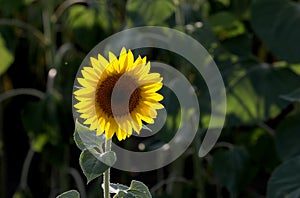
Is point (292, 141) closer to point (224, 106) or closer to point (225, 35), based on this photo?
point (224, 106)

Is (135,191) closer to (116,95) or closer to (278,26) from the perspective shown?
(116,95)

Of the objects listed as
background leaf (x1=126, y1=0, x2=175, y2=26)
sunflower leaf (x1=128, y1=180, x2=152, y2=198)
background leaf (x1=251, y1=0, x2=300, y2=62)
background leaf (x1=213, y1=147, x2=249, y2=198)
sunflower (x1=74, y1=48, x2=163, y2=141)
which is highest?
sunflower (x1=74, y1=48, x2=163, y2=141)

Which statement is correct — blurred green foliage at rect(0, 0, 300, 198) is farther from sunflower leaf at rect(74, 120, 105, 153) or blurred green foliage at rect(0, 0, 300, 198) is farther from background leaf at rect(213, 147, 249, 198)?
sunflower leaf at rect(74, 120, 105, 153)

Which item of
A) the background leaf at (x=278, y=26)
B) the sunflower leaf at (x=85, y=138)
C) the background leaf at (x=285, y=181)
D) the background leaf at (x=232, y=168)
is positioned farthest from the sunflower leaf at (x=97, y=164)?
the background leaf at (x=278, y=26)

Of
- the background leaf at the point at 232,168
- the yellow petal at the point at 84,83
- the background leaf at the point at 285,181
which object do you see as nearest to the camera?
the yellow petal at the point at 84,83

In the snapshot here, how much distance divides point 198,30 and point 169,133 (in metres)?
0.19

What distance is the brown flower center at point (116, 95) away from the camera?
0.60 metres

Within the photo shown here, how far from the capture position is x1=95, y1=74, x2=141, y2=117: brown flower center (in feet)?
1.98

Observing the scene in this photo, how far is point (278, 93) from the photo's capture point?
55.7 inches

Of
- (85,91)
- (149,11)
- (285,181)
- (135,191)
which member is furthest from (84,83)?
(149,11)

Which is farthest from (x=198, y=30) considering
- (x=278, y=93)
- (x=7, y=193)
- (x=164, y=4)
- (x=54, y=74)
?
(x=7, y=193)

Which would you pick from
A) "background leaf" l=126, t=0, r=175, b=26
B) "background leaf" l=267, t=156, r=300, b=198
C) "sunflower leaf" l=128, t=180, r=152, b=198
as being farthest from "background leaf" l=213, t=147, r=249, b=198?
"sunflower leaf" l=128, t=180, r=152, b=198

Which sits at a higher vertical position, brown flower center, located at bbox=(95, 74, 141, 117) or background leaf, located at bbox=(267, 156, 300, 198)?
brown flower center, located at bbox=(95, 74, 141, 117)

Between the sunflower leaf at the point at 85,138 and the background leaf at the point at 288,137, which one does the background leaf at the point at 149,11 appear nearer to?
the background leaf at the point at 288,137
